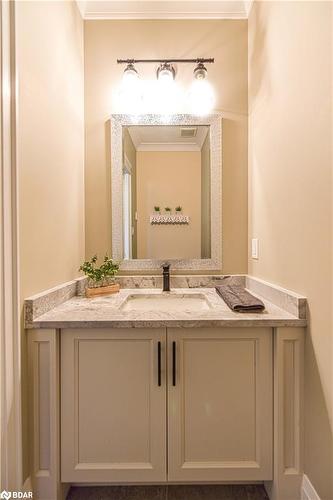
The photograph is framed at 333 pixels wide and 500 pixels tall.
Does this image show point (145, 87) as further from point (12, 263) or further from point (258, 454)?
point (258, 454)

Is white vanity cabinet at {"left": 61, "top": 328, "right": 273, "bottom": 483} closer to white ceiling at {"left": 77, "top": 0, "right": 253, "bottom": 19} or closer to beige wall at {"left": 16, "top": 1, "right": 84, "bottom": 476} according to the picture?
beige wall at {"left": 16, "top": 1, "right": 84, "bottom": 476}

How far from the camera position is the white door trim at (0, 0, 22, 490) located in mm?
1043

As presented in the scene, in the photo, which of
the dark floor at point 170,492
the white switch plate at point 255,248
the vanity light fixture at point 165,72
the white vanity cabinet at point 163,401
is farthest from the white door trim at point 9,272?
the white switch plate at point 255,248

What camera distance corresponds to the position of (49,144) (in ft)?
4.53

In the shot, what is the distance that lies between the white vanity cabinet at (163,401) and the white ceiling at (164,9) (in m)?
1.88

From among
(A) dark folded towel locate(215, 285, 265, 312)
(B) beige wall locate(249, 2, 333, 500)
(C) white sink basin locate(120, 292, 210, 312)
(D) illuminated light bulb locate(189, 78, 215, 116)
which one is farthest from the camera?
(D) illuminated light bulb locate(189, 78, 215, 116)

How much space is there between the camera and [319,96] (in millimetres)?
1039

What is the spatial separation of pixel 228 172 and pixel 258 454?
149cm

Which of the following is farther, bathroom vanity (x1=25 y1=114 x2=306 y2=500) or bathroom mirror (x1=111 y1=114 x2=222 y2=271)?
bathroom mirror (x1=111 y1=114 x2=222 y2=271)

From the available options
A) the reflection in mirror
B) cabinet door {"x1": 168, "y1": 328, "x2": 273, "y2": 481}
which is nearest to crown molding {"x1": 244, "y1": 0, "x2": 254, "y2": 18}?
the reflection in mirror

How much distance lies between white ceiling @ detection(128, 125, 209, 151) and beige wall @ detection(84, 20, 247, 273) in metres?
0.16

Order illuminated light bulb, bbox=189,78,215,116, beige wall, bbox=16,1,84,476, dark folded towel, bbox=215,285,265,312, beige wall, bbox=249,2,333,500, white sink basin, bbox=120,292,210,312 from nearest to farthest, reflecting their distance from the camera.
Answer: beige wall, bbox=249,2,333,500 → beige wall, bbox=16,1,84,476 → dark folded towel, bbox=215,285,265,312 → white sink basin, bbox=120,292,210,312 → illuminated light bulb, bbox=189,78,215,116

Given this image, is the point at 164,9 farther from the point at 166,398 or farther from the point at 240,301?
the point at 166,398

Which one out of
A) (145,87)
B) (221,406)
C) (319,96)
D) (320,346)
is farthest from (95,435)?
(145,87)
